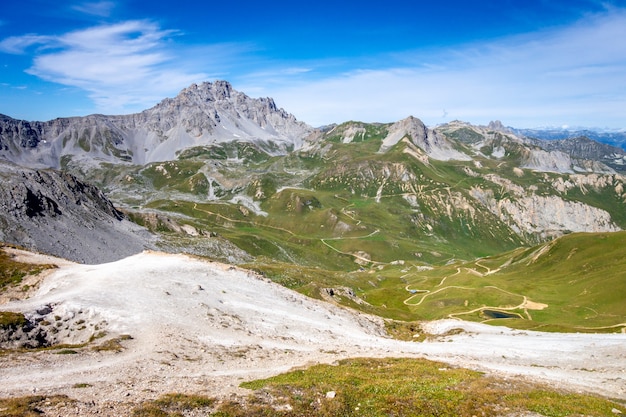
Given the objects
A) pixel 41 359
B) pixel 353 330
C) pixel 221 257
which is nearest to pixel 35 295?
pixel 41 359

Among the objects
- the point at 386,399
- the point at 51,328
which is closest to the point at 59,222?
the point at 51,328

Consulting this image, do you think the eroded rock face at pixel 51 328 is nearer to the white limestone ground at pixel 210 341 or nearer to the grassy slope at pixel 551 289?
the white limestone ground at pixel 210 341

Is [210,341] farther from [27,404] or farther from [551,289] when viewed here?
[551,289]

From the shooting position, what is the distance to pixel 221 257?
17888 cm

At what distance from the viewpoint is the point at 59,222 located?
131875 mm

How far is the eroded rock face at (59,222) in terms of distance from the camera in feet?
387

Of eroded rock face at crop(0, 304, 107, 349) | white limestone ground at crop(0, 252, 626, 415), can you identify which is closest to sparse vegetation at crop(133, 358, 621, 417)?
white limestone ground at crop(0, 252, 626, 415)

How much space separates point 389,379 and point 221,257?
154712 millimetres

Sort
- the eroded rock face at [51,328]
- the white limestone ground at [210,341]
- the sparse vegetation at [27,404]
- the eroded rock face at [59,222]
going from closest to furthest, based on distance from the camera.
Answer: the sparse vegetation at [27,404] → the white limestone ground at [210,341] → the eroded rock face at [51,328] → the eroded rock face at [59,222]

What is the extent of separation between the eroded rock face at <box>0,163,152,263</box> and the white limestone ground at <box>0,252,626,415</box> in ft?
198

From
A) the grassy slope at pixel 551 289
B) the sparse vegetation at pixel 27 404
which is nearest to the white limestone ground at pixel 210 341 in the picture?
the sparse vegetation at pixel 27 404

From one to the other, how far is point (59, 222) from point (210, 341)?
118 metres

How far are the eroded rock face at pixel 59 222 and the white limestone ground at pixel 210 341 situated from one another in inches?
2370

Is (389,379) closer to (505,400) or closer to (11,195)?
(505,400)
